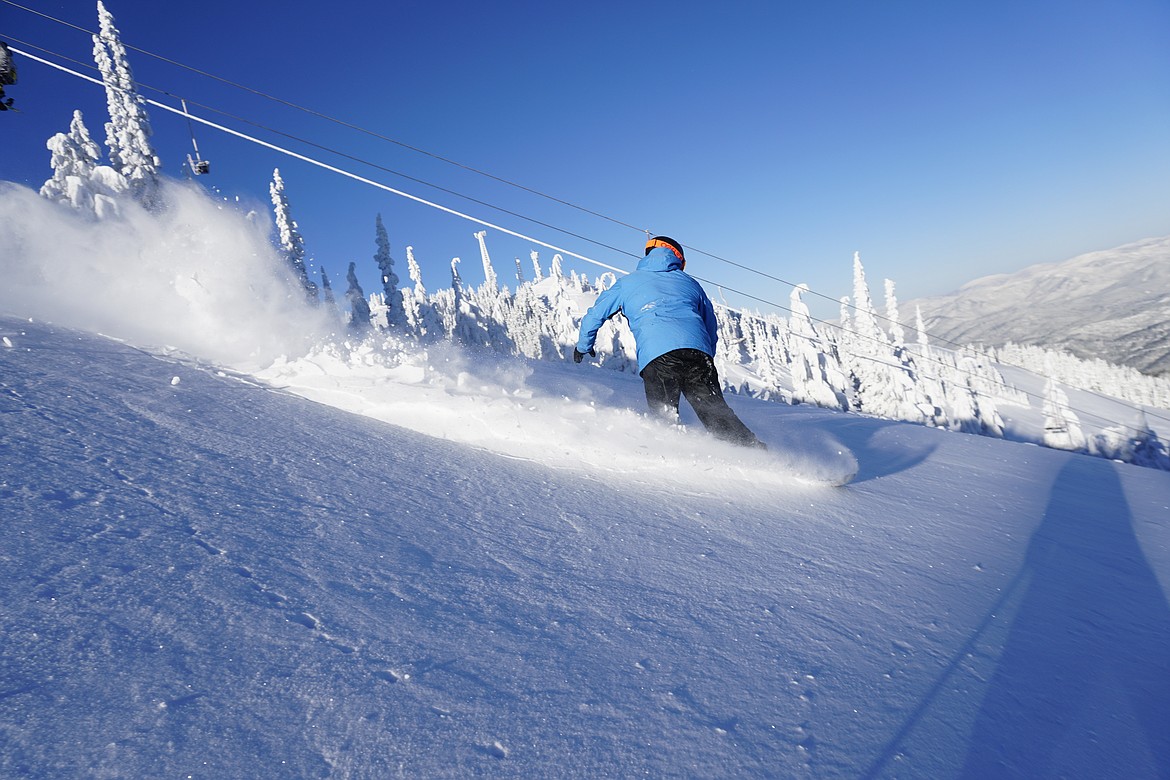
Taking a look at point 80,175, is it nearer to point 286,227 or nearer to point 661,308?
point 286,227

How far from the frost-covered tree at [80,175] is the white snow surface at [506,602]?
18583 millimetres

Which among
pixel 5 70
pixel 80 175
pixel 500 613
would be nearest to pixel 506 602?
pixel 500 613

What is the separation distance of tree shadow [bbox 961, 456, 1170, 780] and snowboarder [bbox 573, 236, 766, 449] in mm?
2158

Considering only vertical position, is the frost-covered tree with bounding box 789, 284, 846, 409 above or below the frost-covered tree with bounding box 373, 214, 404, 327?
below

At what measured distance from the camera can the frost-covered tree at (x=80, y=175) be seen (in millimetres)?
17031

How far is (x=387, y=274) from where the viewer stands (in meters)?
37.4

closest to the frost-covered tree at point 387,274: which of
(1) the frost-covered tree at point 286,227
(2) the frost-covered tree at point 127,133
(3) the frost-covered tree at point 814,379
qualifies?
(1) the frost-covered tree at point 286,227

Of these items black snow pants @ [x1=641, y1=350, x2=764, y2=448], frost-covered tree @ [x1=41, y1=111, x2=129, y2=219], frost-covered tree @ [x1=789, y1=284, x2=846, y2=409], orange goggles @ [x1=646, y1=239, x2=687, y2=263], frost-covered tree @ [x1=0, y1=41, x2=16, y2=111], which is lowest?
frost-covered tree @ [x1=789, y1=284, x2=846, y2=409]

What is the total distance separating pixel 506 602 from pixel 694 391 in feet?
10.6

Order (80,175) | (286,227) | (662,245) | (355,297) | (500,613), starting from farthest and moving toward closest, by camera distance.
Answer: (355,297) < (286,227) < (80,175) < (662,245) < (500,613)

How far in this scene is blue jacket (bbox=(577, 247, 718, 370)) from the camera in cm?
484

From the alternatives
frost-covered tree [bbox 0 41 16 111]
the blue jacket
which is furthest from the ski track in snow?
frost-covered tree [bbox 0 41 16 111]

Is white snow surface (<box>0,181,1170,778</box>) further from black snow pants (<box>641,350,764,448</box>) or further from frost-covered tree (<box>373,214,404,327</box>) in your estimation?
frost-covered tree (<box>373,214,404,327</box>)

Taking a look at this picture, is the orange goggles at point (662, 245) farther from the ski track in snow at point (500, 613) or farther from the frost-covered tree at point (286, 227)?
the frost-covered tree at point (286, 227)
